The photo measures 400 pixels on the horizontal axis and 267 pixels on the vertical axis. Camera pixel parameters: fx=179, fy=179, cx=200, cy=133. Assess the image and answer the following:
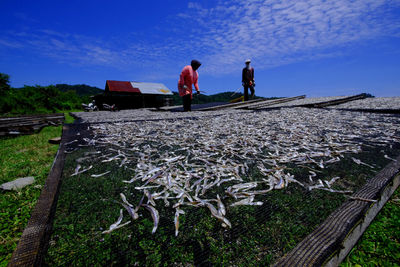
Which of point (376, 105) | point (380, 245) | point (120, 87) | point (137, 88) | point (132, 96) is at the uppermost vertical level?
point (120, 87)

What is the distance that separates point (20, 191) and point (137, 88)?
94.9 ft

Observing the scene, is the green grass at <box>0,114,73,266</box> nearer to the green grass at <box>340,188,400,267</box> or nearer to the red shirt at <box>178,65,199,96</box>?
the green grass at <box>340,188,400,267</box>

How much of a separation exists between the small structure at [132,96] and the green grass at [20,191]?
976 inches

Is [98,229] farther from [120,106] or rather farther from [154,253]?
[120,106]

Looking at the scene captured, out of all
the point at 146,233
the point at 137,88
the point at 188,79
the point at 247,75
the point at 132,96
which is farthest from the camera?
the point at 137,88

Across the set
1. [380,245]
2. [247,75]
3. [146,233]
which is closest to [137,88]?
[247,75]

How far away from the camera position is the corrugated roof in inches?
1070

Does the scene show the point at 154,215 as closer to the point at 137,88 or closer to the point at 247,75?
the point at 247,75

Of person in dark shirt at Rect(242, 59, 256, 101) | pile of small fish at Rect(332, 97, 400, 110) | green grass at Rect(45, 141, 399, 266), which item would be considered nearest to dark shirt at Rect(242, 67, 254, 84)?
person in dark shirt at Rect(242, 59, 256, 101)

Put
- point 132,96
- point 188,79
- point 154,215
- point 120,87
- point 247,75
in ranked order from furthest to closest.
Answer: point 132,96
point 120,87
point 247,75
point 188,79
point 154,215

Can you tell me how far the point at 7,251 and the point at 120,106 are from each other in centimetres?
2895

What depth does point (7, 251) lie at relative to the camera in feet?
4.44

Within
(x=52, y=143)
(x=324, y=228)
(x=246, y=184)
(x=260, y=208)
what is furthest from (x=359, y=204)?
(x=52, y=143)

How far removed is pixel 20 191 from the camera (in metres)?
2.22
